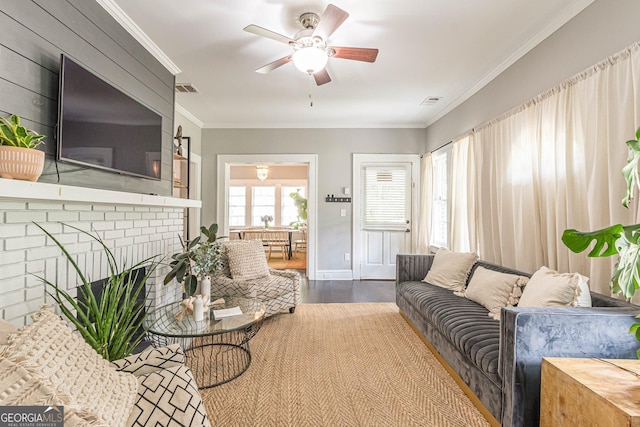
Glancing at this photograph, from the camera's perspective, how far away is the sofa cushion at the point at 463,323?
1702mm

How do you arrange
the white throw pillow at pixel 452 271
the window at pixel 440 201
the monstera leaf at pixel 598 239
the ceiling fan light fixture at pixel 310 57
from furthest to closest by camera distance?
the window at pixel 440 201 < the white throw pillow at pixel 452 271 < the ceiling fan light fixture at pixel 310 57 < the monstera leaf at pixel 598 239

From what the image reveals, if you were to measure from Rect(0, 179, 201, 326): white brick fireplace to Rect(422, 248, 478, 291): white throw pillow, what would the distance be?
102 inches

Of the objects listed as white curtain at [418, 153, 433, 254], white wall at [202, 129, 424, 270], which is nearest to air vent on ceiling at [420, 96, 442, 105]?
white curtain at [418, 153, 433, 254]

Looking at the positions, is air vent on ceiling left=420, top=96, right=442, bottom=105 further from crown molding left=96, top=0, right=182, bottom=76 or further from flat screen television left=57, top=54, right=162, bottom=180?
flat screen television left=57, top=54, right=162, bottom=180

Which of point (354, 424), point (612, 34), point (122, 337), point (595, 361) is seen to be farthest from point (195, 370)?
point (612, 34)

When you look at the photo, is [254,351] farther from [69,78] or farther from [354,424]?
[69,78]

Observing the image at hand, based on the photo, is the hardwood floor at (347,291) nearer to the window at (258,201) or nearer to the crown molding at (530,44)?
the crown molding at (530,44)

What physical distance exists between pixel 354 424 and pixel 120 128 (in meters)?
2.41

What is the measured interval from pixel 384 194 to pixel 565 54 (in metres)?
3.16

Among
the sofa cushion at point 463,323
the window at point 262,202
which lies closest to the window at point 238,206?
the window at point 262,202

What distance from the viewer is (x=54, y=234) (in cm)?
169

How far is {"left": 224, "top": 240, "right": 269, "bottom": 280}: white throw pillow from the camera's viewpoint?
3336 mm

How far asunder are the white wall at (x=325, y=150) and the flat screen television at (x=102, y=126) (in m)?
2.49

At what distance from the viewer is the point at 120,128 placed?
221 centimetres
